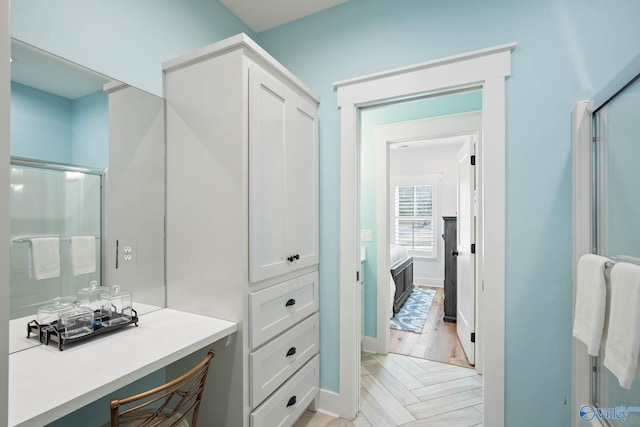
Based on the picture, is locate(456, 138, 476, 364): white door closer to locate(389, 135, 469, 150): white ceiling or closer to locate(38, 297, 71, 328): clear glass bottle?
locate(389, 135, 469, 150): white ceiling

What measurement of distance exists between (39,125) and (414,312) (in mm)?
4228

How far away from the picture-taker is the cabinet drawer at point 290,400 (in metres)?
1.48

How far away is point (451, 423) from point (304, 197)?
69.4 inches

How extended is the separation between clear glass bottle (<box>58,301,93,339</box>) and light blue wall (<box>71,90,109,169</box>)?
0.64 meters

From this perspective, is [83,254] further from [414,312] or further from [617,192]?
[414,312]

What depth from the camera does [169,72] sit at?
1.64 m

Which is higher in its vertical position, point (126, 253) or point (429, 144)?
point (429, 144)

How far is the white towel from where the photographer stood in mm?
973

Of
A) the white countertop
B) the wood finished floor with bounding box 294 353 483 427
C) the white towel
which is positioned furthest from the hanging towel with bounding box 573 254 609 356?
the white countertop

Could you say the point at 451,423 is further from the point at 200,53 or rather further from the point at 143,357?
the point at 200,53

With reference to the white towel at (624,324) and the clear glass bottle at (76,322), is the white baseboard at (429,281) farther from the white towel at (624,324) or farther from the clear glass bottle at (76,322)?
the clear glass bottle at (76,322)

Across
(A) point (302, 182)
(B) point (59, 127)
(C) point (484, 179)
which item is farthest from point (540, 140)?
(B) point (59, 127)

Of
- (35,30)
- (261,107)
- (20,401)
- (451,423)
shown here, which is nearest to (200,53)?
(261,107)

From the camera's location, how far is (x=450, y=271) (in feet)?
12.5
